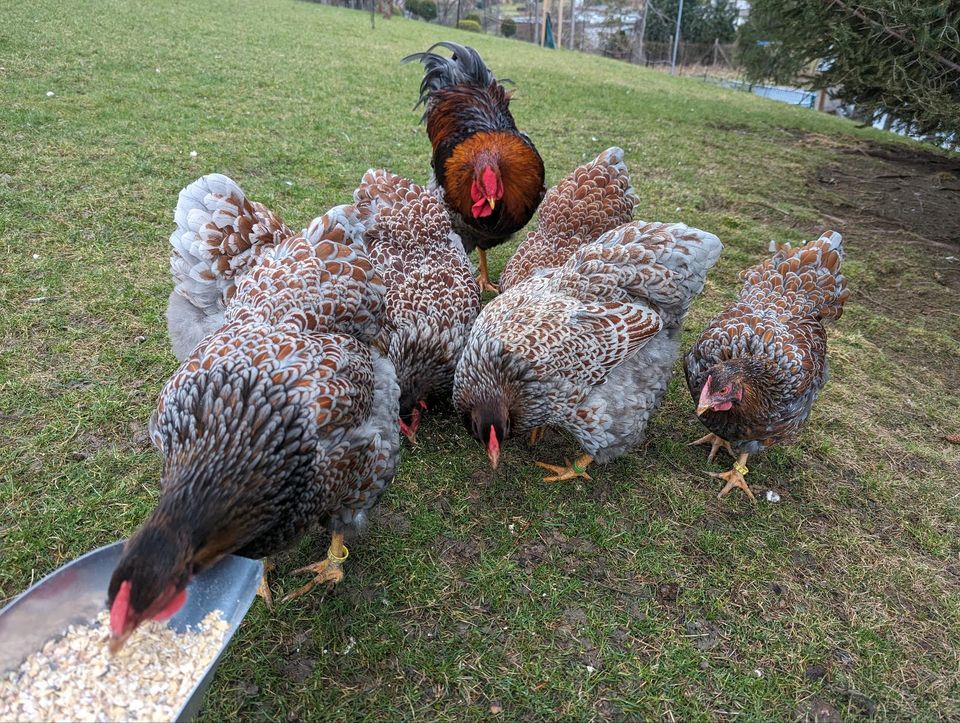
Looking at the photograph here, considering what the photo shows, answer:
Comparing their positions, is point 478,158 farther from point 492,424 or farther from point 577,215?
point 492,424

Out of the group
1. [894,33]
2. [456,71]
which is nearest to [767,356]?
[456,71]

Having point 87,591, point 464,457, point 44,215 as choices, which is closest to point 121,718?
point 87,591

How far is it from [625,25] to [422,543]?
89.3 ft

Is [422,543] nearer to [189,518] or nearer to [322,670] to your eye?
[322,670]

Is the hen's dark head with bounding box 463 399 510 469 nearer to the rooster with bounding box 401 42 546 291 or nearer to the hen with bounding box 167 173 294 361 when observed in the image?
the hen with bounding box 167 173 294 361

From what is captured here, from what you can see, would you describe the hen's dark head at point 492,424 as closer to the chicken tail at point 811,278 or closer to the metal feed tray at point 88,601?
the metal feed tray at point 88,601

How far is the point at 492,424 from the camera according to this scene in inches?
101

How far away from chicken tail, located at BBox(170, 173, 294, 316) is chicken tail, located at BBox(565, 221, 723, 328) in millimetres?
1581

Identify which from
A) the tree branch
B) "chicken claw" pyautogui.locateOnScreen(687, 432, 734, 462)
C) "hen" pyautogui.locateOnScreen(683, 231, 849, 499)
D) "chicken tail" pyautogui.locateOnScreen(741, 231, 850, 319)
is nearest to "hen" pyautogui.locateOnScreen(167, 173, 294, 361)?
"hen" pyautogui.locateOnScreen(683, 231, 849, 499)

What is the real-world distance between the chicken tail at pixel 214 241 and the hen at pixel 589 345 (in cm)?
108

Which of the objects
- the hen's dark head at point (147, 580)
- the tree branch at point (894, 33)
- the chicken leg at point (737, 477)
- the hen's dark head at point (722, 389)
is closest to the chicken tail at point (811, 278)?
the hen's dark head at point (722, 389)

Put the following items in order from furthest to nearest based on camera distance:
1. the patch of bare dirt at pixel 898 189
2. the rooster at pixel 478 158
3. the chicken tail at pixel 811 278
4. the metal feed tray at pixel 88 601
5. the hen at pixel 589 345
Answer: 1. the patch of bare dirt at pixel 898 189
2. the rooster at pixel 478 158
3. the chicken tail at pixel 811 278
4. the hen at pixel 589 345
5. the metal feed tray at pixel 88 601

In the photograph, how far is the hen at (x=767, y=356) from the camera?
8.99 ft

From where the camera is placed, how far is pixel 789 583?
8.39ft
